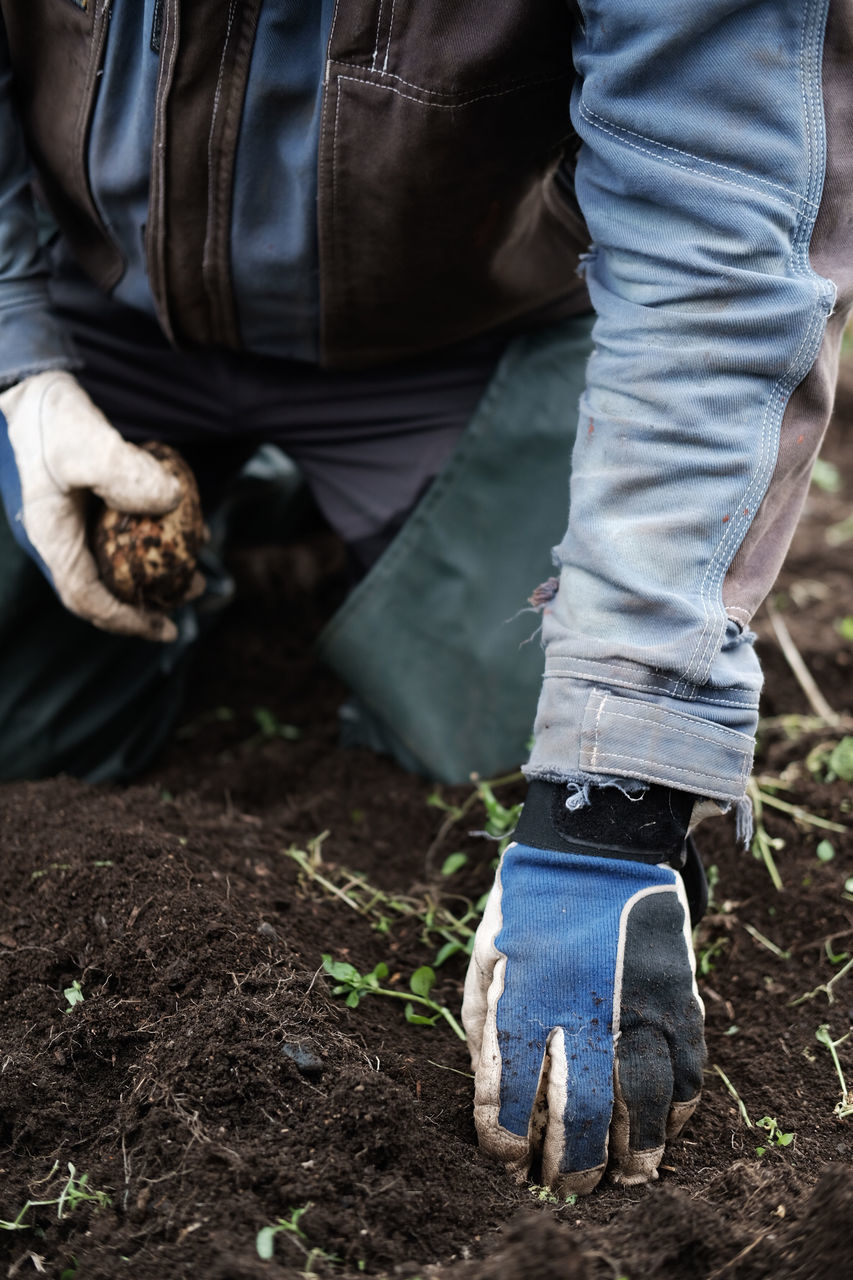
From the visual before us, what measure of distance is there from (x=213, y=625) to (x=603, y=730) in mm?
1522

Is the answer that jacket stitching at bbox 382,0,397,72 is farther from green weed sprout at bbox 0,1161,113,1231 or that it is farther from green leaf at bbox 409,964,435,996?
green weed sprout at bbox 0,1161,113,1231

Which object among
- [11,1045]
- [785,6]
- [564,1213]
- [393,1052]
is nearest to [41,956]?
[11,1045]

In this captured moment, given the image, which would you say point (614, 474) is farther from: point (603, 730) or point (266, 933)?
point (266, 933)

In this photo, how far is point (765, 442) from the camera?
1235 mm

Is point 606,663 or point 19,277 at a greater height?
point 19,277

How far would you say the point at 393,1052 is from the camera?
130cm

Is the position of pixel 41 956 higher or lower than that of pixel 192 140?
lower

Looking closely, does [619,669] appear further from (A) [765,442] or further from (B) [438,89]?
(B) [438,89]

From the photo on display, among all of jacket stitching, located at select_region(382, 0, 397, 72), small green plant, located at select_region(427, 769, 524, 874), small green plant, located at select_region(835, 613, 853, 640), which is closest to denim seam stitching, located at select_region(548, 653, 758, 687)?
small green plant, located at select_region(427, 769, 524, 874)

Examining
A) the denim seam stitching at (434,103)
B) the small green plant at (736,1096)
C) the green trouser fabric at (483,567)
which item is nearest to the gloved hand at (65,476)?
the green trouser fabric at (483,567)

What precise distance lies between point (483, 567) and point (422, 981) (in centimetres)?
85

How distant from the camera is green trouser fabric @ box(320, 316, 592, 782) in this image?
2.01 meters

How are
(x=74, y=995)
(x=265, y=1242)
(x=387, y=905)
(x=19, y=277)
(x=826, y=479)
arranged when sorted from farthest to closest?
(x=826, y=479)
(x=19, y=277)
(x=387, y=905)
(x=74, y=995)
(x=265, y=1242)

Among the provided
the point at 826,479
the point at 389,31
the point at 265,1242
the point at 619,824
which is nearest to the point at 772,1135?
the point at 619,824
